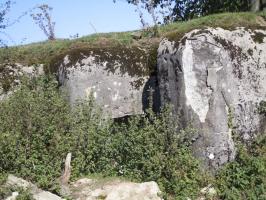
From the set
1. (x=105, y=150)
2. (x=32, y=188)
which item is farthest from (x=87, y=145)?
(x=32, y=188)

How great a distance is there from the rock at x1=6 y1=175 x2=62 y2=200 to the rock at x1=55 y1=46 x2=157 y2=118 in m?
2.66

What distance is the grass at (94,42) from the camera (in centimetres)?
1152

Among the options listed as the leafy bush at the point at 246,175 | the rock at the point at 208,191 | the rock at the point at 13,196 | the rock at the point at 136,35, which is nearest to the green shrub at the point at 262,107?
the leafy bush at the point at 246,175

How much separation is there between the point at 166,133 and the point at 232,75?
5.60 feet

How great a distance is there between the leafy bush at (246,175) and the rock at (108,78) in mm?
2478

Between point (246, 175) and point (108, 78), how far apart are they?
3.69 metres

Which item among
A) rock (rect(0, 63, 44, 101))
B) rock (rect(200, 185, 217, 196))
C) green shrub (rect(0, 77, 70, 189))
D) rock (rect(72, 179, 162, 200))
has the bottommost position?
rock (rect(200, 185, 217, 196))

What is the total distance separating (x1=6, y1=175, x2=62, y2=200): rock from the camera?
25.2 feet

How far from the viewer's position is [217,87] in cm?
914

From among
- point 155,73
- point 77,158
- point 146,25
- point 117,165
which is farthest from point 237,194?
point 146,25

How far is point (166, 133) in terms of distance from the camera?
888 cm

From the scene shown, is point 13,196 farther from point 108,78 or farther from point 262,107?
point 262,107

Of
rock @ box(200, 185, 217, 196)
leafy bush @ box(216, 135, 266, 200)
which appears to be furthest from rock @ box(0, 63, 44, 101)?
leafy bush @ box(216, 135, 266, 200)

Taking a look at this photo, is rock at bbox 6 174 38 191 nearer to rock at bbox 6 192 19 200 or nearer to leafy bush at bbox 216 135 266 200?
rock at bbox 6 192 19 200
